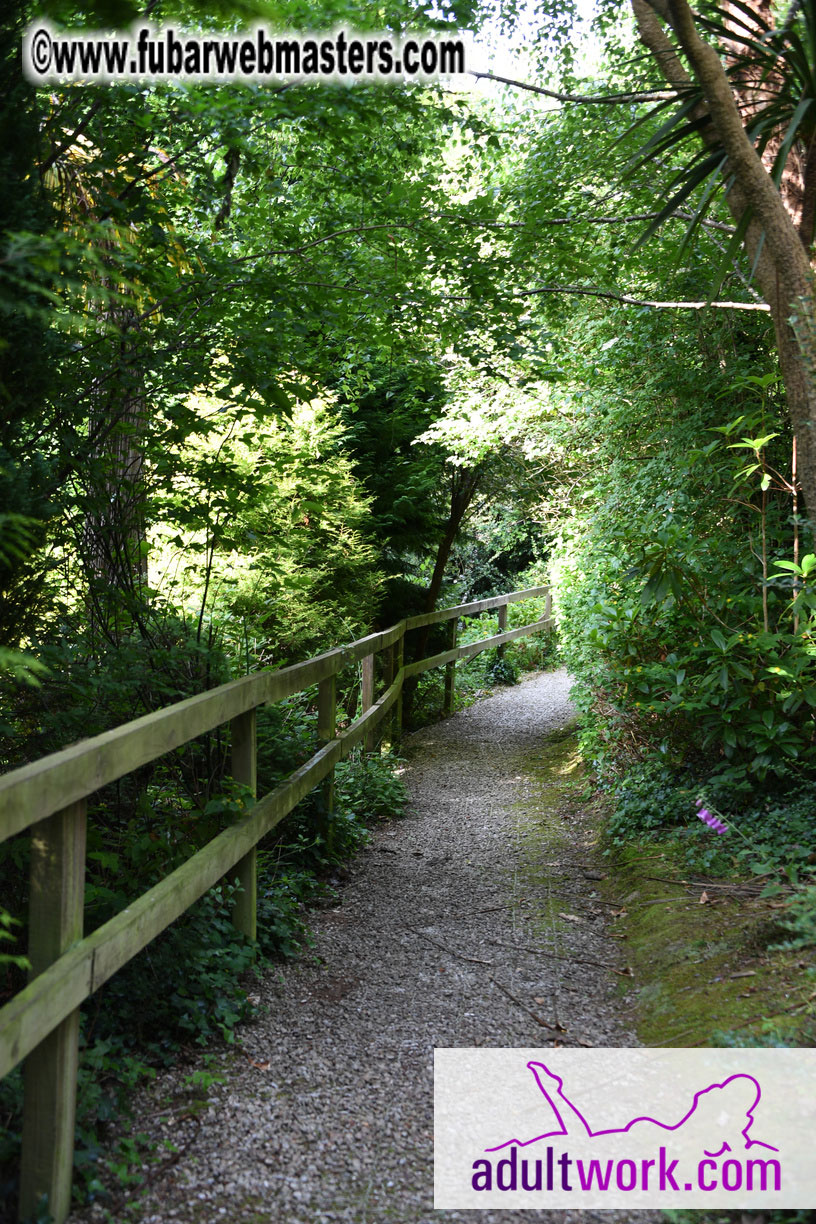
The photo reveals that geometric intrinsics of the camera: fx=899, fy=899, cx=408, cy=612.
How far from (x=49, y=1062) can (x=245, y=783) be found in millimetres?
1417

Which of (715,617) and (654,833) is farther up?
(715,617)

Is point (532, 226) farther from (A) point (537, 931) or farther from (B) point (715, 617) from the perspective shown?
(A) point (537, 931)

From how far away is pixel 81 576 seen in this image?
378cm

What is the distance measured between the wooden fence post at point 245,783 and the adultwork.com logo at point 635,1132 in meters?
0.98

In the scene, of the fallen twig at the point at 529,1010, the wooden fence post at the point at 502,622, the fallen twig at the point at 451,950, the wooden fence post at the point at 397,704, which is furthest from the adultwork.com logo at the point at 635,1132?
the wooden fence post at the point at 502,622

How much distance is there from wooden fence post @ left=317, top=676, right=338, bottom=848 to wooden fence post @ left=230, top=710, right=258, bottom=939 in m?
1.38

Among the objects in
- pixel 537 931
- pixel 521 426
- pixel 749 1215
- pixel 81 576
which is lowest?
pixel 749 1215

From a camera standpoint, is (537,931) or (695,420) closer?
(537,931)

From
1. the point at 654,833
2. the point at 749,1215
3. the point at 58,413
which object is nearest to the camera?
the point at 749,1215

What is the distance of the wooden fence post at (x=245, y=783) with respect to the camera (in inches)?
131

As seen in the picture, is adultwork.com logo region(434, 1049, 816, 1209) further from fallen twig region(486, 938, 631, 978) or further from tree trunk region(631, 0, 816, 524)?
tree trunk region(631, 0, 816, 524)

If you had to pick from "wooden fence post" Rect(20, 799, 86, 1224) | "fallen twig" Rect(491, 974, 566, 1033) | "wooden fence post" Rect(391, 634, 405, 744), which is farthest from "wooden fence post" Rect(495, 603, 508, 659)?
"wooden fence post" Rect(20, 799, 86, 1224)

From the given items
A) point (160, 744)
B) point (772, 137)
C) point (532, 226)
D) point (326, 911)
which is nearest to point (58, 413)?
point (160, 744)

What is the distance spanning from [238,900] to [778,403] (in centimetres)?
372
